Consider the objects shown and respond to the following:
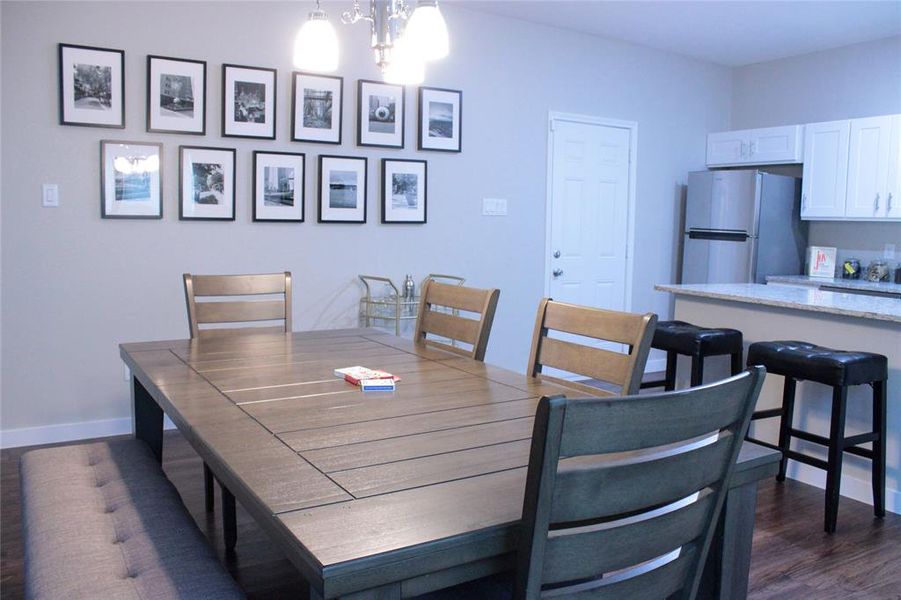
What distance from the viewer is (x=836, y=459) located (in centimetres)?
274

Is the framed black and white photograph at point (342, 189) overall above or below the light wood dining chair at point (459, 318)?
above

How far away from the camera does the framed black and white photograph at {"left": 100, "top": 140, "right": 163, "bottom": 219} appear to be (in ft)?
11.9

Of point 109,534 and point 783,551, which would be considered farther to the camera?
point 783,551

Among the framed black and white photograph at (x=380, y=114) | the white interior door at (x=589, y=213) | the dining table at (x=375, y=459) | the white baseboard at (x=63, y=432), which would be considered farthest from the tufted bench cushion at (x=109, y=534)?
the white interior door at (x=589, y=213)

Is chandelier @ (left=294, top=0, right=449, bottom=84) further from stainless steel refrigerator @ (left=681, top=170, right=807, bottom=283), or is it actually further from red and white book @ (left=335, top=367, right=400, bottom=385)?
stainless steel refrigerator @ (left=681, top=170, right=807, bottom=283)

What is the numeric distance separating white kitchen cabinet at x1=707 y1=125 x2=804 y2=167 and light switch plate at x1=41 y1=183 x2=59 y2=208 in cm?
487

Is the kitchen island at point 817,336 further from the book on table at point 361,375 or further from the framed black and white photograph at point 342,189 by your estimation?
the book on table at point 361,375

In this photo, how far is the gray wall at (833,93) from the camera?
5.09 meters

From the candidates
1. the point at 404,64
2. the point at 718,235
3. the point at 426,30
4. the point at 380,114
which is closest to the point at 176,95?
the point at 380,114

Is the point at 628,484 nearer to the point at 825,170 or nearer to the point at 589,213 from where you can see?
the point at 589,213

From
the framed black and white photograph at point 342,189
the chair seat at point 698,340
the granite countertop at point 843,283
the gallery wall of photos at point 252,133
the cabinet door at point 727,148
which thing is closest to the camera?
the chair seat at point 698,340

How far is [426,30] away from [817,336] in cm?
238

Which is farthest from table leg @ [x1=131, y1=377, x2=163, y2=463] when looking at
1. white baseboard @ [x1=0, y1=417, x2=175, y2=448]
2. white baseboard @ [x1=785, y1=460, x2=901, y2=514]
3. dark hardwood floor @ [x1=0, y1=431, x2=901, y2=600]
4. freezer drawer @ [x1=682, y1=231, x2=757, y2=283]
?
freezer drawer @ [x1=682, y1=231, x2=757, y2=283]

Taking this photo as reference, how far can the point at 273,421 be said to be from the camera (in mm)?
1522
